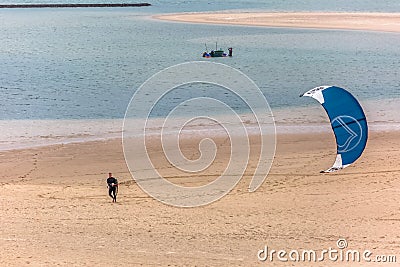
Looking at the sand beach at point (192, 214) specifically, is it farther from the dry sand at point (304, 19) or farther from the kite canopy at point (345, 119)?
the dry sand at point (304, 19)

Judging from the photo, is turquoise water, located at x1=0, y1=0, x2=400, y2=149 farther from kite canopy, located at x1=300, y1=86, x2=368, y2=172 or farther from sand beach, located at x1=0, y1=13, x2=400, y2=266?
kite canopy, located at x1=300, y1=86, x2=368, y2=172

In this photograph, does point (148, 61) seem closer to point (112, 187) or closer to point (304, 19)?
point (112, 187)

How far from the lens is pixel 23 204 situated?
60.0 ft

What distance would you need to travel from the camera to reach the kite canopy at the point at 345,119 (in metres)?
16.2

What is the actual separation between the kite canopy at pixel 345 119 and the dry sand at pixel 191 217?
170 cm

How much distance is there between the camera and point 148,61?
58469mm

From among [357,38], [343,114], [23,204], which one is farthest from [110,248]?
[357,38]

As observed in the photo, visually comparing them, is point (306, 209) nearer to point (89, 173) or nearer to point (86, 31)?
point (89, 173)

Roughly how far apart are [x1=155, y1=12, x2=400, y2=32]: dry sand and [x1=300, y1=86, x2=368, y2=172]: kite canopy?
6652 cm

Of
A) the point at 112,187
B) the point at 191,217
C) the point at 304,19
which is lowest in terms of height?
the point at 191,217

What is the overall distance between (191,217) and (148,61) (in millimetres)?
42547

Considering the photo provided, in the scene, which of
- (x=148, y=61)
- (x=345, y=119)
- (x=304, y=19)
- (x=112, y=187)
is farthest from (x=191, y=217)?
(x=304, y=19)

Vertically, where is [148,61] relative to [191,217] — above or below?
above

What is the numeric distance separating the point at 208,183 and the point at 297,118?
42.8 ft
